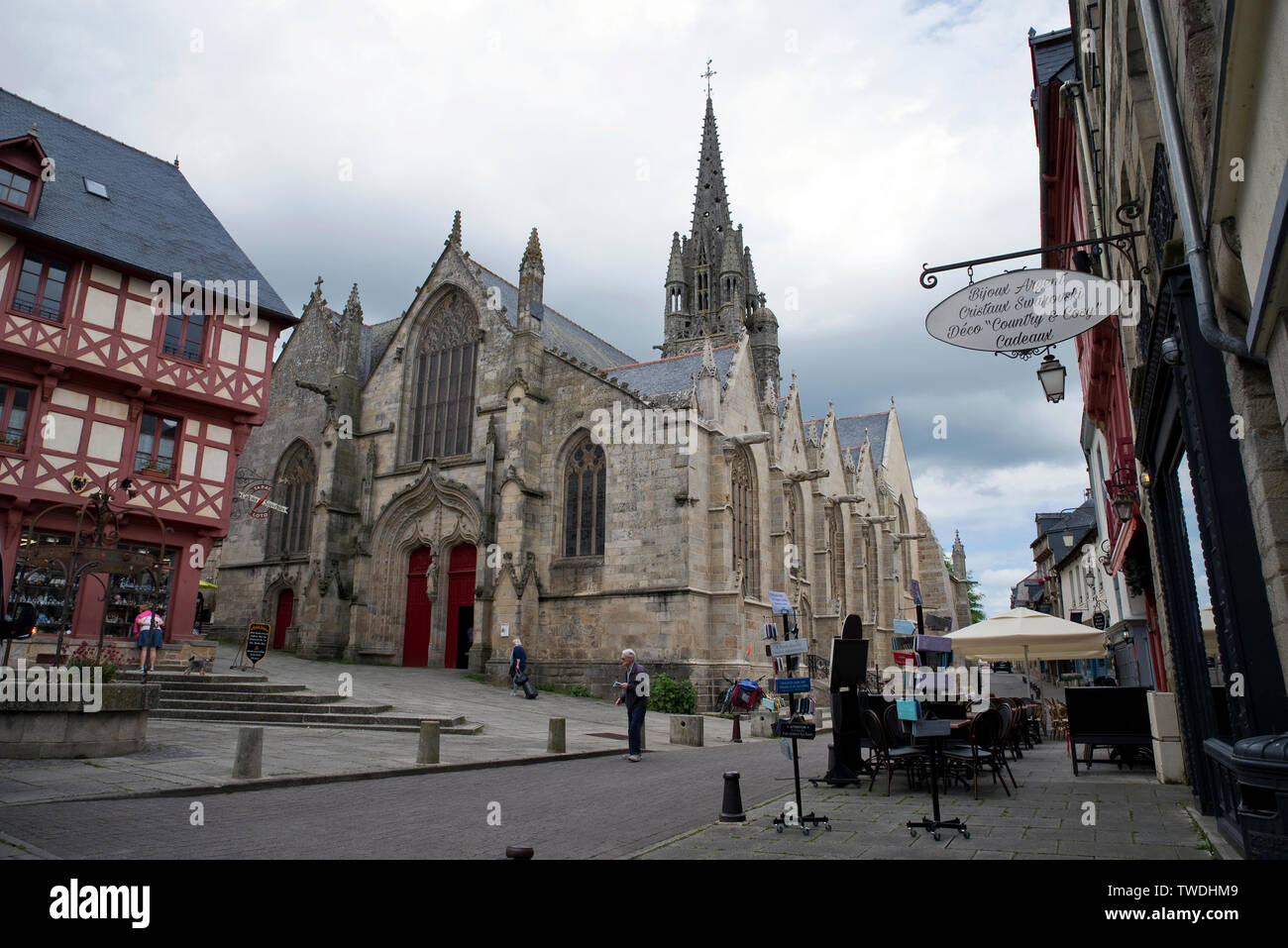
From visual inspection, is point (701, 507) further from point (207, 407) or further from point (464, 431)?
point (207, 407)

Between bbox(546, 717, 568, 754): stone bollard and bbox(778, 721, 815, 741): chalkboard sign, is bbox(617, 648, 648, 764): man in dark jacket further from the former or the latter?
bbox(778, 721, 815, 741): chalkboard sign

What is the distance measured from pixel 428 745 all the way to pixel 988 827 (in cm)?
669

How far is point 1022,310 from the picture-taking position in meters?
5.62

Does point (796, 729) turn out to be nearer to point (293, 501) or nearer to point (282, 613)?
point (282, 613)

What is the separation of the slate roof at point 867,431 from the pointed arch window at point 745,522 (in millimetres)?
21943

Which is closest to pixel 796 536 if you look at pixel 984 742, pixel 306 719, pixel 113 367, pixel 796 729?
pixel 306 719

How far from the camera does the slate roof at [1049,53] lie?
548 inches

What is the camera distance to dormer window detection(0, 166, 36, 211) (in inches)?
654

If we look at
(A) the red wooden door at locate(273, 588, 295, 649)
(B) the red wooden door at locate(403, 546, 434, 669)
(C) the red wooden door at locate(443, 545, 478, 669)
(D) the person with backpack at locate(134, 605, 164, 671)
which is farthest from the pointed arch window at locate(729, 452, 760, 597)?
(A) the red wooden door at locate(273, 588, 295, 649)

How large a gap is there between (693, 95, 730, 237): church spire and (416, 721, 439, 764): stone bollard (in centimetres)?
4224

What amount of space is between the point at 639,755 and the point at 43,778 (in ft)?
23.7
